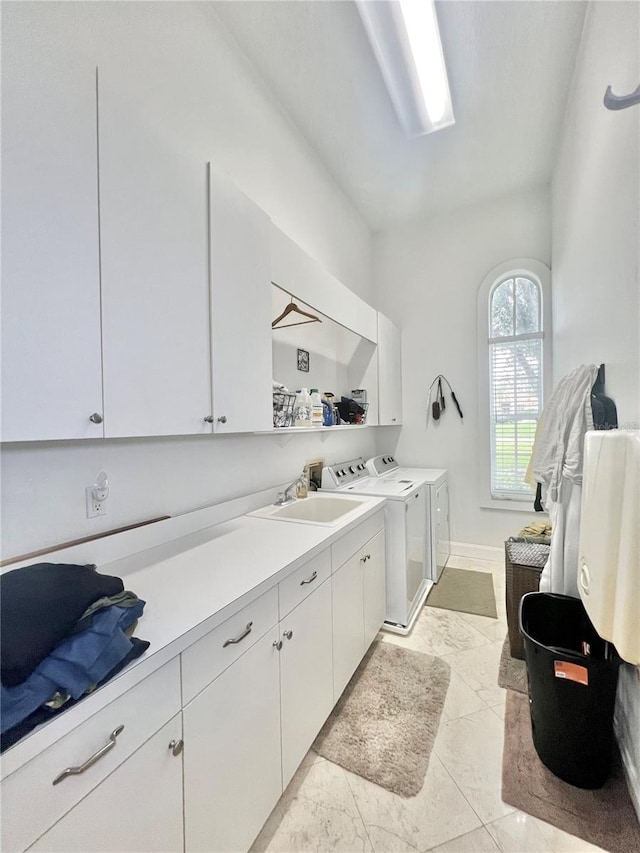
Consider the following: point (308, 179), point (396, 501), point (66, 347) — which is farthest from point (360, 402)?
point (66, 347)

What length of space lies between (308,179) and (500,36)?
1.35 meters

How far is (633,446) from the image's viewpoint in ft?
3.13

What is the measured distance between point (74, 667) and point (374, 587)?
168 centimetres

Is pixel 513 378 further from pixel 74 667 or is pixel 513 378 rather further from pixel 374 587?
pixel 74 667

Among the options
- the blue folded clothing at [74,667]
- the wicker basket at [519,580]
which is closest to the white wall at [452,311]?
the wicker basket at [519,580]

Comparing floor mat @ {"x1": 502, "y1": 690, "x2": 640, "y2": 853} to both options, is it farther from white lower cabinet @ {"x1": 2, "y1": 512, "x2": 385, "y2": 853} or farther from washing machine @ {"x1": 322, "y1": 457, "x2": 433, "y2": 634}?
washing machine @ {"x1": 322, "y1": 457, "x2": 433, "y2": 634}

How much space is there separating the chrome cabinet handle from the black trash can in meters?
1.30

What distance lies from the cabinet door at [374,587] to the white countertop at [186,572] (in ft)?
1.00

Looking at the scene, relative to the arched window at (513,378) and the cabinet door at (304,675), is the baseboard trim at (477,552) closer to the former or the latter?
the arched window at (513,378)

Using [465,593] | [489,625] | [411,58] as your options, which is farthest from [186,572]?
[411,58]

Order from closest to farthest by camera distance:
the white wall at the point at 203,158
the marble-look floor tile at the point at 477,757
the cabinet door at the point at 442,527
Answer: the white wall at the point at 203,158 → the marble-look floor tile at the point at 477,757 → the cabinet door at the point at 442,527

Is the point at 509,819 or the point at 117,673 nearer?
the point at 117,673

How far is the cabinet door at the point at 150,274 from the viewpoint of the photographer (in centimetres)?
100

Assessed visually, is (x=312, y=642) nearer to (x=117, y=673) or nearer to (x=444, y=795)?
(x=444, y=795)
